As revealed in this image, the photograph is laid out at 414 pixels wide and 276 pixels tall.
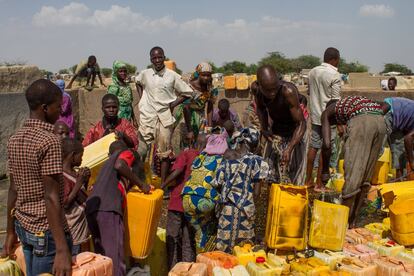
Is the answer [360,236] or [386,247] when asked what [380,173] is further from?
[386,247]

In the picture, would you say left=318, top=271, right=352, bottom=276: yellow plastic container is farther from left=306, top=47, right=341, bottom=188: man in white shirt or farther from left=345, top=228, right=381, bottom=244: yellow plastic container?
left=306, top=47, right=341, bottom=188: man in white shirt

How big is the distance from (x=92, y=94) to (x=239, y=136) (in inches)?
242

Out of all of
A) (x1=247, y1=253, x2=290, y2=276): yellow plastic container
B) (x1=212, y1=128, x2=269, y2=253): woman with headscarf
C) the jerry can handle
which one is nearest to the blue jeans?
the jerry can handle

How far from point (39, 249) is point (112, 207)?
96 cm

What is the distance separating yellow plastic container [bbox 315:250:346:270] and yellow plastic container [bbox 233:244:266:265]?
0.50 metres

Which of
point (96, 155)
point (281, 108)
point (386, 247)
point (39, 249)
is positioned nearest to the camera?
point (39, 249)

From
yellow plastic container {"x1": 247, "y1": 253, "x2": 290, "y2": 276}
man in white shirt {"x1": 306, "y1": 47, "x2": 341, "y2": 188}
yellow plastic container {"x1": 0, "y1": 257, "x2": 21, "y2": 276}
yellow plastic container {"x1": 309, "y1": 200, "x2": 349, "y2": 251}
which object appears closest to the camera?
yellow plastic container {"x1": 0, "y1": 257, "x2": 21, "y2": 276}

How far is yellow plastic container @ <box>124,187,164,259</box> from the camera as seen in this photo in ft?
13.3

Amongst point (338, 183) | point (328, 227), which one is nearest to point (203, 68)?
point (338, 183)

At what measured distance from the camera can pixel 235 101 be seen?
9656mm

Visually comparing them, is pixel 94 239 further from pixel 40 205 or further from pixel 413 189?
pixel 413 189

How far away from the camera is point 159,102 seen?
699 cm

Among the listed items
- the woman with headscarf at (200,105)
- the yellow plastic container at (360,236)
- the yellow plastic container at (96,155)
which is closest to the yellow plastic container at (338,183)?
the yellow plastic container at (360,236)

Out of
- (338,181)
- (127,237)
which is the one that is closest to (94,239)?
(127,237)
